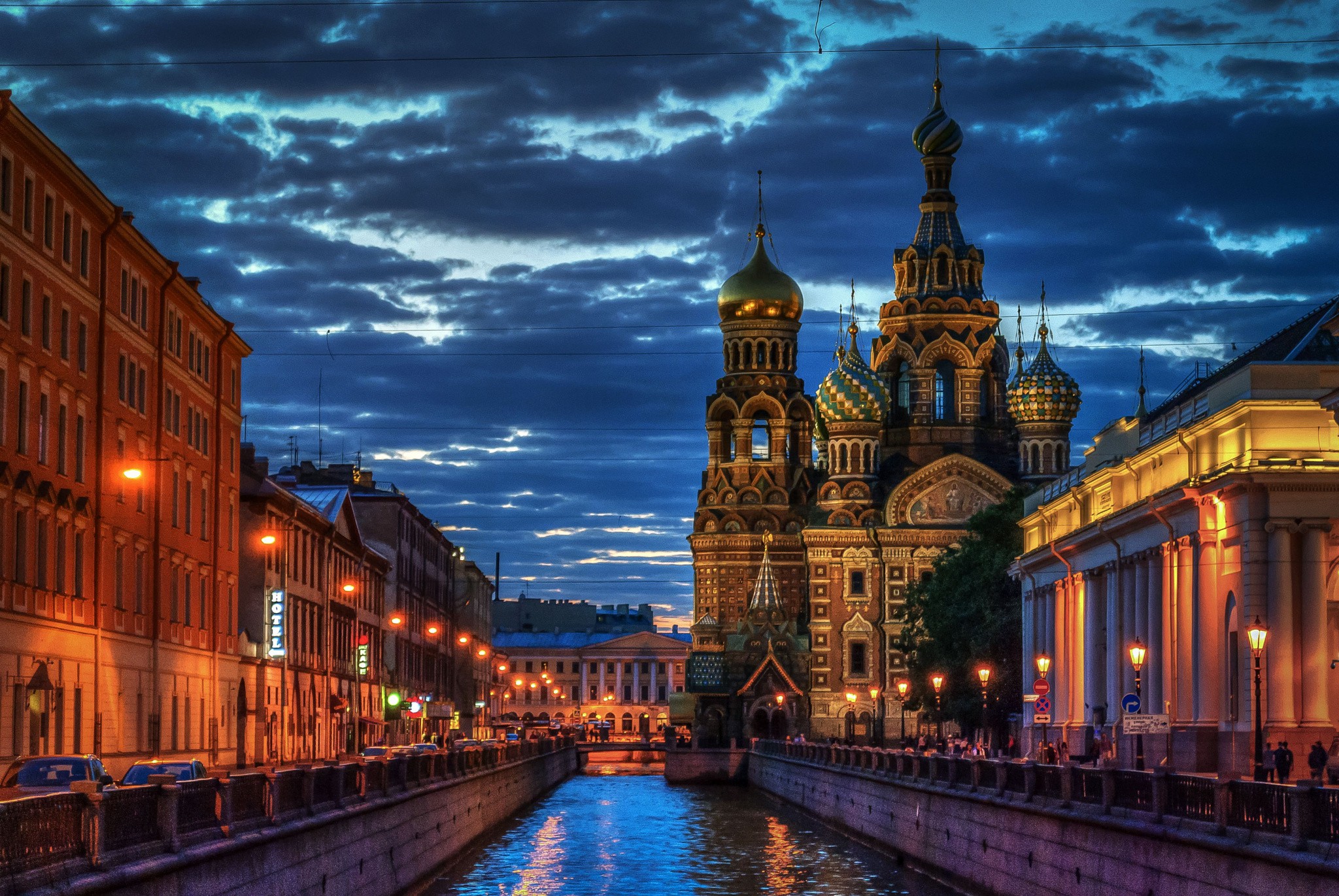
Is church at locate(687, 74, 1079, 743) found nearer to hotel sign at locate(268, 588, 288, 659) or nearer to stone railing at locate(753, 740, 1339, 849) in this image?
hotel sign at locate(268, 588, 288, 659)

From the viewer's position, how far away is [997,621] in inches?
3556

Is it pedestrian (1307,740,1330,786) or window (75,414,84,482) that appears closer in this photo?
pedestrian (1307,740,1330,786)

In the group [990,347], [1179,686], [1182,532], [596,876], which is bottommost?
[596,876]

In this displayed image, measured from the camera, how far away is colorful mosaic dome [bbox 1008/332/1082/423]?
5527 inches

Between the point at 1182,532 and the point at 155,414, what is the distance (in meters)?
27.8

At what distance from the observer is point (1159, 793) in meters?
29.5

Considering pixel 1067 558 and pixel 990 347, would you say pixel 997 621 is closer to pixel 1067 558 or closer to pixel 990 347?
pixel 1067 558

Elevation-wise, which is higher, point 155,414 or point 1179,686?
point 155,414

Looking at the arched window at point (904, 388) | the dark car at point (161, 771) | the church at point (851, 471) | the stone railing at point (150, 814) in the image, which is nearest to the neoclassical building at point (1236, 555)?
the stone railing at point (150, 814)

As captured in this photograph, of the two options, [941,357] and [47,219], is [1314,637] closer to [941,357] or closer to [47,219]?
[47,219]

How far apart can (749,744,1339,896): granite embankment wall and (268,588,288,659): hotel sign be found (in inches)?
743

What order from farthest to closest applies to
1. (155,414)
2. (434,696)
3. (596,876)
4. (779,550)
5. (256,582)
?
(779,550), (434,696), (256,582), (155,414), (596,876)

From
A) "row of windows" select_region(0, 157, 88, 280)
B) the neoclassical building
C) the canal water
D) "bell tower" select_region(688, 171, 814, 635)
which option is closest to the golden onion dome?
"bell tower" select_region(688, 171, 814, 635)

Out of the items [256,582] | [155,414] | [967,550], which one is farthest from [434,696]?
[155,414]
